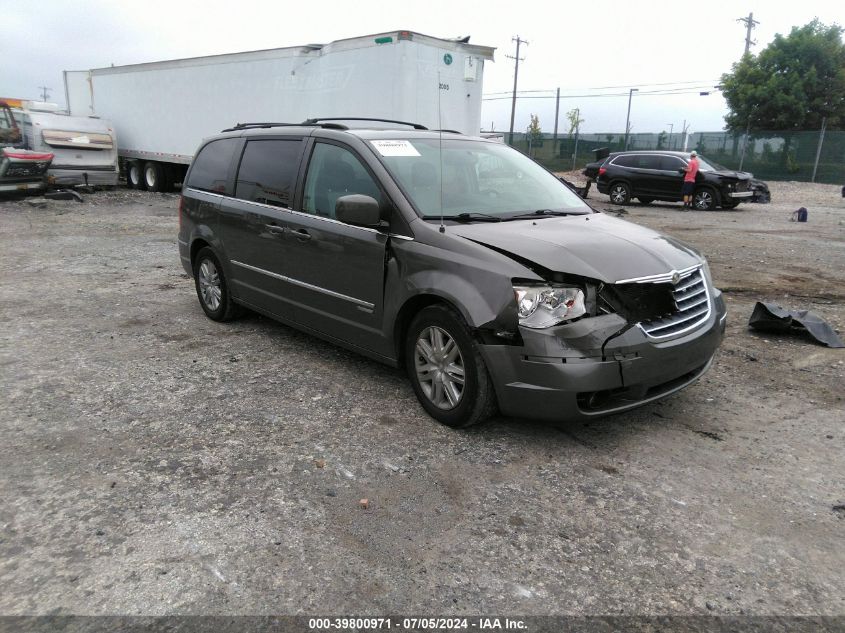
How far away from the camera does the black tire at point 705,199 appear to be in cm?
1791

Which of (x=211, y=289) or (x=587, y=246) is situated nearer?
(x=587, y=246)

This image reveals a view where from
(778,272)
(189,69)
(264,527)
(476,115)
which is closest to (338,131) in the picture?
(264,527)

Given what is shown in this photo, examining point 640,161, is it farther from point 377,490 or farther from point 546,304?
point 377,490

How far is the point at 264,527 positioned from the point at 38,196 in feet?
56.0

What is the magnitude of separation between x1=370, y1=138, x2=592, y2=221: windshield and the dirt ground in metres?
1.35

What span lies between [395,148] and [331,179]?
1.73 feet

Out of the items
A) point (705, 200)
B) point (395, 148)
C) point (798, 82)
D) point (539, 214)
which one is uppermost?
point (798, 82)

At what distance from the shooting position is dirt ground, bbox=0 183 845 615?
7.99 ft

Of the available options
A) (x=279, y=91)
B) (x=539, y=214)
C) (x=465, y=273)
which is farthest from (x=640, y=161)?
(x=465, y=273)

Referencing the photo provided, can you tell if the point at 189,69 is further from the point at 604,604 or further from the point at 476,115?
the point at 604,604

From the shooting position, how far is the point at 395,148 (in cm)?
437

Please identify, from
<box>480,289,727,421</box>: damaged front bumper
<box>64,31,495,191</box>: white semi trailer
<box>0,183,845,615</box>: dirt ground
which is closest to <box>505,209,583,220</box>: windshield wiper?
<box>480,289,727,421</box>: damaged front bumper

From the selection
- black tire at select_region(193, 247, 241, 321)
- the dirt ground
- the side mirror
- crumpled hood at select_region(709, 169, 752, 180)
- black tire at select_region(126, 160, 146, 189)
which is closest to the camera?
the dirt ground

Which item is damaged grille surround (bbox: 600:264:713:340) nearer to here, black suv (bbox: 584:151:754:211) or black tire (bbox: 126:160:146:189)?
black suv (bbox: 584:151:754:211)
